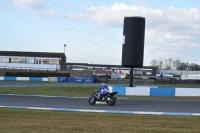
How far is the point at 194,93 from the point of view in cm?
2866

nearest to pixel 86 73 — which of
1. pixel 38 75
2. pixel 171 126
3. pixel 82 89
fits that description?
pixel 38 75

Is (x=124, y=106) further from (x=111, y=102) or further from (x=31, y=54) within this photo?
(x=31, y=54)

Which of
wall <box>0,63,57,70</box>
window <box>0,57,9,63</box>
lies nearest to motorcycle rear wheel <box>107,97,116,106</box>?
wall <box>0,63,57,70</box>

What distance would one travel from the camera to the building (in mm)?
80062

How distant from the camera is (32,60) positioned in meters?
81.9

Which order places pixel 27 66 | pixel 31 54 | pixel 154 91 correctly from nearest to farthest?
pixel 154 91
pixel 27 66
pixel 31 54

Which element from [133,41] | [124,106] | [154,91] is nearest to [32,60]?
[154,91]

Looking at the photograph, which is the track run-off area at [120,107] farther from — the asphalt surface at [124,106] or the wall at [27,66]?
the wall at [27,66]

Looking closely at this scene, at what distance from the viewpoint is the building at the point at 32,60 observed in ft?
263

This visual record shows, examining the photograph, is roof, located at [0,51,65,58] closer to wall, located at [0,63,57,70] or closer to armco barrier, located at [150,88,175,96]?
wall, located at [0,63,57,70]

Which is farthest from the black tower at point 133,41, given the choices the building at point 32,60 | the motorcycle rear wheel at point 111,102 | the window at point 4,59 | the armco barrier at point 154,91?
the window at point 4,59

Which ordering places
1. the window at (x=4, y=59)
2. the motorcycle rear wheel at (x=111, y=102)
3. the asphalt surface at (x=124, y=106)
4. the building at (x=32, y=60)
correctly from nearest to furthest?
the asphalt surface at (x=124, y=106) → the motorcycle rear wheel at (x=111, y=102) → the building at (x=32, y=60) → the window at (x=4, y=59)

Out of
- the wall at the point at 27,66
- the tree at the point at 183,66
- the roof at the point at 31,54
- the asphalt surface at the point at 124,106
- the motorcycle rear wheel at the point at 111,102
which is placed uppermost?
the roof at the point at 31,54

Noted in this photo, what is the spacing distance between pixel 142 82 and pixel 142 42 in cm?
2603
